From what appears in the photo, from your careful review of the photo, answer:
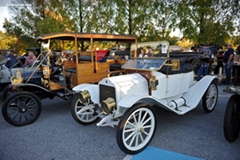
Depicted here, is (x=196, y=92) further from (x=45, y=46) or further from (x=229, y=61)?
(x=229, y=61)

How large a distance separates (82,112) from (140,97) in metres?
1.40

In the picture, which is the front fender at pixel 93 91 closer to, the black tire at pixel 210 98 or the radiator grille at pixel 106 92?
the radiator grille at pixel 106 92

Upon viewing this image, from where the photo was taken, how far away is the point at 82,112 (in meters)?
3.50

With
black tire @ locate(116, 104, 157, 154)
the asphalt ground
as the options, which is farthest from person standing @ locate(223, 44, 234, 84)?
black tire @ locate(116, 104, 157, 154)

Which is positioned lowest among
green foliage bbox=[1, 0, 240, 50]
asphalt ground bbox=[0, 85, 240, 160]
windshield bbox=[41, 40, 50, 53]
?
asphalt ground bbox=[0, 85, 240, 160]

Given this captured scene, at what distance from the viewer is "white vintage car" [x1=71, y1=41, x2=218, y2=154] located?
2574 mm

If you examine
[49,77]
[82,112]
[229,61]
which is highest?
[229,61]

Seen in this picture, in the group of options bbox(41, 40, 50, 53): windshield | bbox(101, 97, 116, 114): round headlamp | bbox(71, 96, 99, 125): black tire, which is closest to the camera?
bbox(101, 97, 116, 114): round headlamp

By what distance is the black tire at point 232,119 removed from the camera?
2.65 m

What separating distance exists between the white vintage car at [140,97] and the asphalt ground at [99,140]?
256mm

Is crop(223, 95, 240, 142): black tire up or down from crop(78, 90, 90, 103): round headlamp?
down

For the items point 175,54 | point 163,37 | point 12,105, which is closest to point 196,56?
point 175,54

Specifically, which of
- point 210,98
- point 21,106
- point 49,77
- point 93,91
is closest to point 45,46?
point 49,77

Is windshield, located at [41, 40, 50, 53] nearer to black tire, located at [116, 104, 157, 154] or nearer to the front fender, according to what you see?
the front fender
